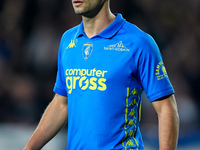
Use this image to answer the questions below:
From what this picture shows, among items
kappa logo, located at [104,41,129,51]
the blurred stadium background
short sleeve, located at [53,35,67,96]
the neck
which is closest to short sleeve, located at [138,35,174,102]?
kappa logo, located at [104,41,129,51]

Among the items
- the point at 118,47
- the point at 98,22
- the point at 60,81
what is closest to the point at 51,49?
the point at 60,81

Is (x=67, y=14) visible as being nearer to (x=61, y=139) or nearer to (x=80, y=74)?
(x=61, y=139)

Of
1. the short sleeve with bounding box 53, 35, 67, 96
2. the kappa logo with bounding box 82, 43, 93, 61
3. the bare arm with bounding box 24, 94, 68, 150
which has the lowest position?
the bare arm with bounding box 24, 94, 68, 150

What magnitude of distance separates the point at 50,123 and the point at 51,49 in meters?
4.03

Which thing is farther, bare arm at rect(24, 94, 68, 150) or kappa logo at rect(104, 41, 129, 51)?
bare arm at rect(24, 94, 68, 150)

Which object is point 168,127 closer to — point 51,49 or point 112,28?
point 112,28

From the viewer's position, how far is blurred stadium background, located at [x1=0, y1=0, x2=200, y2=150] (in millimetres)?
6043

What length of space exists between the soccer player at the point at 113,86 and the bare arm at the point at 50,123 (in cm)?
24

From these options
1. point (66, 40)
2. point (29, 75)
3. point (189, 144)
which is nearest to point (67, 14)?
point (29, 75)

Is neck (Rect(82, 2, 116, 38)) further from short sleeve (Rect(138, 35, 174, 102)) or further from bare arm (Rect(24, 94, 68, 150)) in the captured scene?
bare arm (Rect(24, 94, 68, 150))

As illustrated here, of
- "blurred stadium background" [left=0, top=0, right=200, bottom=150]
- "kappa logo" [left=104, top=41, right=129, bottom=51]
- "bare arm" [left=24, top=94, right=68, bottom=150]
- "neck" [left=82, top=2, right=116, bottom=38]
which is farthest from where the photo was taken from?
"blurred stadium background" [left=0, top=0, right=200, bottom=150]

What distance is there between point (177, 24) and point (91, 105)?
4500 millimetres

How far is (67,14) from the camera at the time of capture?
673cm

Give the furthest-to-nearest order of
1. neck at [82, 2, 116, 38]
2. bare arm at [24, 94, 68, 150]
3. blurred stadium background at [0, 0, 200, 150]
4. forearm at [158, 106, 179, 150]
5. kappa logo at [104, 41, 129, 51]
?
1. blurred stadium background at [0, 0, 200, 150]
2. bare arm at [24, 94, 68, 150]
3. neck at [82, 2, 116, 38]
4. kappa logo at [104, 41, 129, 51]
5. forearm at [158, 106, 179, 150]
